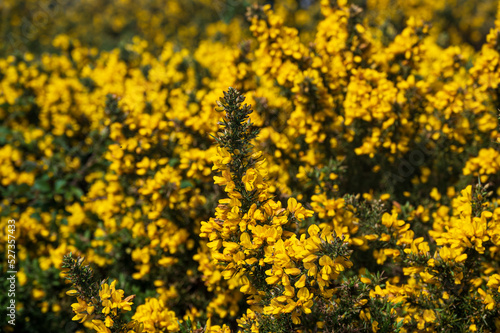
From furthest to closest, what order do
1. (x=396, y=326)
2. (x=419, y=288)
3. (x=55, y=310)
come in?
(x=55, y=310), (x=419, y=288), (x=396, y=326)

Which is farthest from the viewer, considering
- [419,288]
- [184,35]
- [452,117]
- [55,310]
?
[184,35]

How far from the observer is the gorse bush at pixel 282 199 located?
5.76 feet

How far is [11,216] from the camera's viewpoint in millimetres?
3656

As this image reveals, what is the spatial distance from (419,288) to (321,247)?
37.8 inches

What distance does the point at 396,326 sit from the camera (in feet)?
6.06

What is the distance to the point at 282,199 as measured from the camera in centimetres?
262

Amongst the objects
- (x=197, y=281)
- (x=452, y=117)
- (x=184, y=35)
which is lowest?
(x=197, y=281)

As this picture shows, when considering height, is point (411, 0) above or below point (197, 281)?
above

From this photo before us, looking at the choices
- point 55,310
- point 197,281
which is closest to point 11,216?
point 55,310

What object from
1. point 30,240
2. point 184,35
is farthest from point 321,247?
point 184,35

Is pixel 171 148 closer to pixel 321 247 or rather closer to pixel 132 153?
pixel 132 153

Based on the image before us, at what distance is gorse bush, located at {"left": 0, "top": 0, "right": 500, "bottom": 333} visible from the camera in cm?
176

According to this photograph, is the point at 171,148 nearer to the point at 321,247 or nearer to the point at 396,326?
the point at 321,247

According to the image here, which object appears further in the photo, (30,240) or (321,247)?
(30,240)
